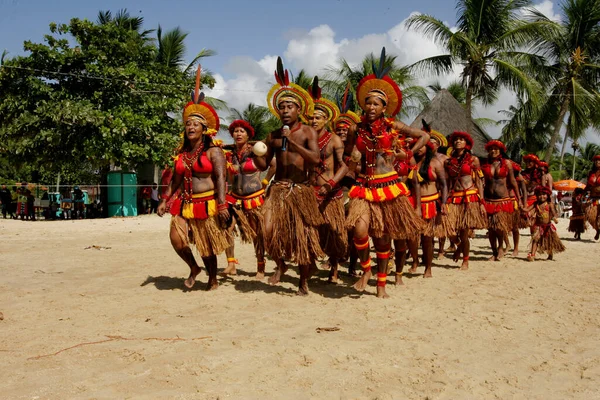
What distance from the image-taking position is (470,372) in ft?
10.2

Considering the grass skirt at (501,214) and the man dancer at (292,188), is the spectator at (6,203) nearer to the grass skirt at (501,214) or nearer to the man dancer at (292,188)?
the grass skirt at (501,214)

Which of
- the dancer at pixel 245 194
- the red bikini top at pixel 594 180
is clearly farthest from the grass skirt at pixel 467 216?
the red bikini top at pixel 594 180

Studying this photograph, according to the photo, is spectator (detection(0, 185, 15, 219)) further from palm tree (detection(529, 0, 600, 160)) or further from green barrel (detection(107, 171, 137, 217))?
palm tree (detection(529, 0, 600, 160))

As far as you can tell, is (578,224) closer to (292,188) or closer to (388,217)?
(388,217)

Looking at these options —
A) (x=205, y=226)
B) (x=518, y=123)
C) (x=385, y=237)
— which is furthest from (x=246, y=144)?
(x=518, y=123)

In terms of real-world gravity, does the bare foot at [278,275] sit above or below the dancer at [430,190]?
below

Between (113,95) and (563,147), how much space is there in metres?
26.6

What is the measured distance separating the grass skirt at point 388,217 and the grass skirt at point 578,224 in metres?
8.29

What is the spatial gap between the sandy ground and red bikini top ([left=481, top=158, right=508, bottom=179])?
203cm

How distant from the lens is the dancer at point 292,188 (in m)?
5.12

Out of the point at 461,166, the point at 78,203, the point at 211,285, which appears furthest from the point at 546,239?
the point at 78,203

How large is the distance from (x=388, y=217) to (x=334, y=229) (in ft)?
1.96

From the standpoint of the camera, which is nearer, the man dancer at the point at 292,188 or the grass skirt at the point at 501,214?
the man dancer at the point at 292,188

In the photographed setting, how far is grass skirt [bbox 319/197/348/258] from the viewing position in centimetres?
545
